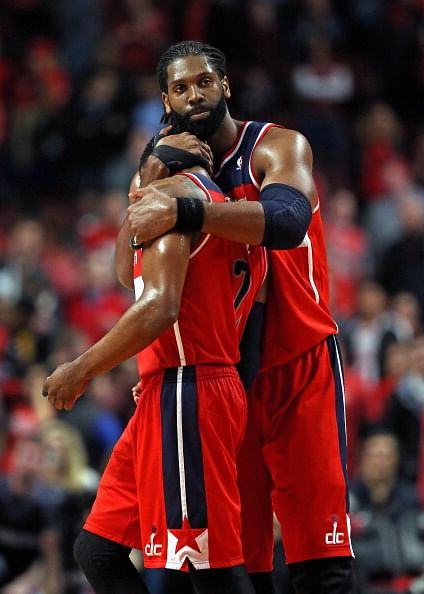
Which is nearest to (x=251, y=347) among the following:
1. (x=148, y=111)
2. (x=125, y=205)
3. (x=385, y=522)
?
(x=385, y=522)

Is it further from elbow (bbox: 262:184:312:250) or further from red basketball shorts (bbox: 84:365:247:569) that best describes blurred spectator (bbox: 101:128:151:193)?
red basketball shorts (bbox: 84:365:247:569)

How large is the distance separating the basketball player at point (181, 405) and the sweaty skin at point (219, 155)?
0.09 metres

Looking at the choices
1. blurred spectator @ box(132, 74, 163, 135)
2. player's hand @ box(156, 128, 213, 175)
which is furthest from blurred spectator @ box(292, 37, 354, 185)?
player's hand @ box(156, 128, 213, 175)

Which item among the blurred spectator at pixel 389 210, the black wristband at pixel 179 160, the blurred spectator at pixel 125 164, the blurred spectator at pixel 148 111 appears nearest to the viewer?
the black wristband at pixel 179 160

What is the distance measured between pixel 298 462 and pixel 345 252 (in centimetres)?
758

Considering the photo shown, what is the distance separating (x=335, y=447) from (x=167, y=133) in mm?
1444

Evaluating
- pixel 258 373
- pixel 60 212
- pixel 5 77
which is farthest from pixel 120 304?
pixel 258 373

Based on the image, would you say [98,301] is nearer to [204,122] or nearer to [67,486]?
[67,486]

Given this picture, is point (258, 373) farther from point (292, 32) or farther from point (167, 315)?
point (292, 32)

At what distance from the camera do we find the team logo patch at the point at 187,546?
4.54 metres

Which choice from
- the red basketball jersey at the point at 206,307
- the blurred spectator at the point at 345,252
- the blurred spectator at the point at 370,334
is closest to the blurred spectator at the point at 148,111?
the blurred spectator at the point at 345,252

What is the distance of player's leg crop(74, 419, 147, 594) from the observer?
15.8 feet

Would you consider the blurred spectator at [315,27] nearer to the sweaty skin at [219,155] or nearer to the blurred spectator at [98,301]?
the blurred spectator at [98,301]

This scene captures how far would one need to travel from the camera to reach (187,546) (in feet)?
14.9
